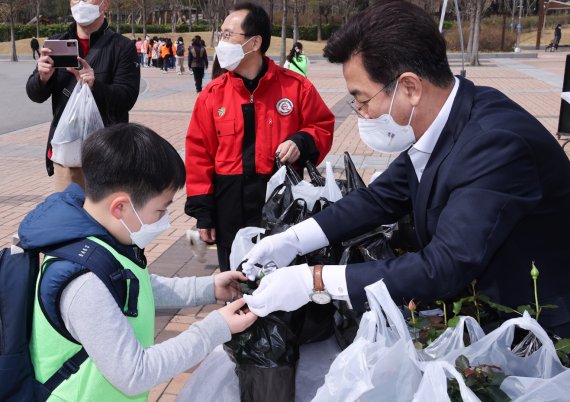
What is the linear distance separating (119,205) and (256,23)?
5.61ft

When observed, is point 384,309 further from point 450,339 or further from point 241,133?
point 241,133

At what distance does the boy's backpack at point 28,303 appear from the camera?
1524 millimetres

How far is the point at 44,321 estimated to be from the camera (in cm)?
157

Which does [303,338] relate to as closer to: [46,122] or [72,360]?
[72,360]

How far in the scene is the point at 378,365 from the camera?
146 centimetres

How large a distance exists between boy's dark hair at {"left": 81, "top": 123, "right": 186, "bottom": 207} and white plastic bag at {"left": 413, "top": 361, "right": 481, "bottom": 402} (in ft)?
2.67

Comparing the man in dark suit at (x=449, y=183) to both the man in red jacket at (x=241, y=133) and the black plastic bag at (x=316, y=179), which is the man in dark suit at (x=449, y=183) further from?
the man in red jacket at (x=241, y=133)

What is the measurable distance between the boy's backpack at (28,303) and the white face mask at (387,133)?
2.73 feet

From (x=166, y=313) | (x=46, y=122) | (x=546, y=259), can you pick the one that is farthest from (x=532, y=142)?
(x=46, y=122)

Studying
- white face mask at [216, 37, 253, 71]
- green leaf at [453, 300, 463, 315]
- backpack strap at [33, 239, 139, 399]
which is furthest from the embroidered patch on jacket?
green leaf at [453, 300, 463, 315]

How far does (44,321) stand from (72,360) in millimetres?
122

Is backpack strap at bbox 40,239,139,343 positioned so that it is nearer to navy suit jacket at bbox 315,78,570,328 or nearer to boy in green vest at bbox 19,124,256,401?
boy in green vest at bbox 19,124,256,401

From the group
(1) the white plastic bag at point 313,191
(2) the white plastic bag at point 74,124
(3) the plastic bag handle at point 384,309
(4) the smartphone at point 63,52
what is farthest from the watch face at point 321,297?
(4) the smartphone at point 63,52

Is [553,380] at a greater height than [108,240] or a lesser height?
lesser
